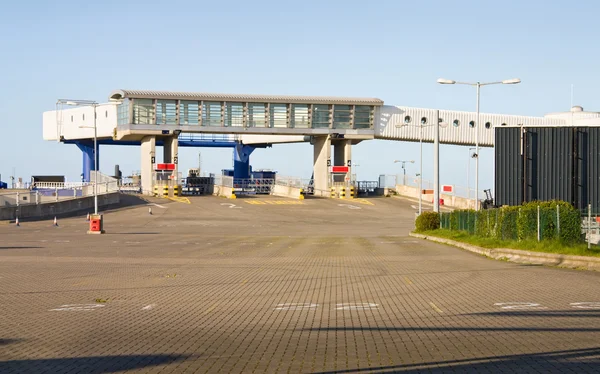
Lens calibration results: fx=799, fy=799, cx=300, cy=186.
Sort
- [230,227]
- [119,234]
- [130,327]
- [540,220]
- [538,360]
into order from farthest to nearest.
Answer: [230,227] < [119,234] < [540,220] < [130,327] < [538,360]

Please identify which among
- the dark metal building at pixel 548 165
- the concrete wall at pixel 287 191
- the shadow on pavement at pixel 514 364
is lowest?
the shadow on pavement at pixel 514 364

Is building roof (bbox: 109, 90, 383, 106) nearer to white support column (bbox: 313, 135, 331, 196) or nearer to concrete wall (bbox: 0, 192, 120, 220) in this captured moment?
white support column (bbox: 313, 135, 331, 196)

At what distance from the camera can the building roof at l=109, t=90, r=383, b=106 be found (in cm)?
8469

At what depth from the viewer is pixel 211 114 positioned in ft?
286

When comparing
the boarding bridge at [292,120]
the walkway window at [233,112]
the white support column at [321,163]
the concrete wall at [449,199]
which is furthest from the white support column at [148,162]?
the concrete wall at [449,199]

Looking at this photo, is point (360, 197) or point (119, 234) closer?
point (119, 234)

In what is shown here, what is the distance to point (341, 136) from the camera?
90.3 m

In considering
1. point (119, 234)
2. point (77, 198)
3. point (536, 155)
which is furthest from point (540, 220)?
point (77, 198)

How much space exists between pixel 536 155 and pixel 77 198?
4010cm

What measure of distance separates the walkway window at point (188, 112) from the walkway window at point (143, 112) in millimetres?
3080

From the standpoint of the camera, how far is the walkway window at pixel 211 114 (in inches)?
3420

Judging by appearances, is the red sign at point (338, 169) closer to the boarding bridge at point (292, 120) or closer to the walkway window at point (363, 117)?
the boarding bridge at point (292, 120)

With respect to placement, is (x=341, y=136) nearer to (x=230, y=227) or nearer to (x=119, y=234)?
(x=230, y=227)

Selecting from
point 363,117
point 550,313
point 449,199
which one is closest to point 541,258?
point 550,313
